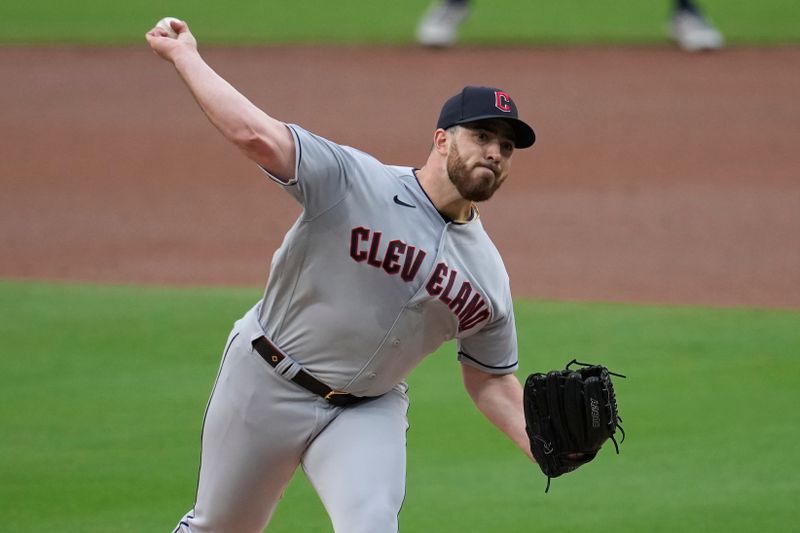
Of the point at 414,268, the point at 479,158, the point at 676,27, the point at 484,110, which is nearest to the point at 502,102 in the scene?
the point at 484,110

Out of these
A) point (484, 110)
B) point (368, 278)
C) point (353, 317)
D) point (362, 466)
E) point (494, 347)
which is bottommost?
point (362, 466)

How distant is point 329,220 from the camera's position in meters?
4.26

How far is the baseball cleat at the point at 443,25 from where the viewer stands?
49.3 feet

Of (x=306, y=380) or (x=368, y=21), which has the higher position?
(x=368, y=21)

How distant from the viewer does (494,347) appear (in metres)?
4.73

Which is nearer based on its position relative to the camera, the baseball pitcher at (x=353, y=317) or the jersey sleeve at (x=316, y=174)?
the jersey sleeve at (x=316, y=174)

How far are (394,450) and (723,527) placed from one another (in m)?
2.15

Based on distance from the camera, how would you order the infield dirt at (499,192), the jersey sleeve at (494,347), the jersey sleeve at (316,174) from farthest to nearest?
the infield dirt at (499,192)
the jersey sleeve at (494,347)
the jersey sleeve at (316,174)

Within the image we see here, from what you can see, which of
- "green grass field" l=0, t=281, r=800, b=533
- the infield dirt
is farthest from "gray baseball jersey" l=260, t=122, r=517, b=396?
the infield dirt

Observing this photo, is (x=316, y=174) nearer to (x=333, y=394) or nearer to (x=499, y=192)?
(x=333, y=394)

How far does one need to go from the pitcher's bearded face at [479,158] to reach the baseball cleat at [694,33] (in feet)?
36.2

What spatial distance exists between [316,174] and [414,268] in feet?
1.59

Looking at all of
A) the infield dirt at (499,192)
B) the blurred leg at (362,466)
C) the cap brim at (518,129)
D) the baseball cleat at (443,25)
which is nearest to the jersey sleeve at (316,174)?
the cap brim at (518,129)

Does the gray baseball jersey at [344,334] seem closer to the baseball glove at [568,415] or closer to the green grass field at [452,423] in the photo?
the baseball glove at [568,415]
